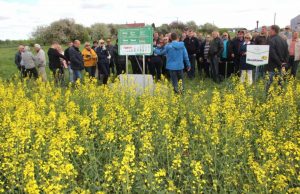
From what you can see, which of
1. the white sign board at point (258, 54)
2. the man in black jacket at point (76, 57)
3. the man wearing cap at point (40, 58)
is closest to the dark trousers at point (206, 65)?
the white sign board at point (258, 54)

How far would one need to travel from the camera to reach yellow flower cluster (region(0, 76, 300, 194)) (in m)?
4.02

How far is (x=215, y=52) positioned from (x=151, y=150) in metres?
9.02

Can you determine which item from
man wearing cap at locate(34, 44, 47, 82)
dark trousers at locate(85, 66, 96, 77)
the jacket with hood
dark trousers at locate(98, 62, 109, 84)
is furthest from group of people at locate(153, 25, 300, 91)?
man wearing cap at locate(34, 44, 47, 82)

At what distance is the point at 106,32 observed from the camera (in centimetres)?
4962

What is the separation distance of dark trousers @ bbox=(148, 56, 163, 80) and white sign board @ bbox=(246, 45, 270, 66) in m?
3.99

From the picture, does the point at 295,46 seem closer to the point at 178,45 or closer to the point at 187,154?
the point at 178,45

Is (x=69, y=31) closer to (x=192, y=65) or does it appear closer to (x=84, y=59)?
(x=84, y=59)

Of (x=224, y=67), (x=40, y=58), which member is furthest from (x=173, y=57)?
(x=40, y=58)

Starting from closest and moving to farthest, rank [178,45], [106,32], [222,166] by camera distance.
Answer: [222,166], [178,45], [106,32]

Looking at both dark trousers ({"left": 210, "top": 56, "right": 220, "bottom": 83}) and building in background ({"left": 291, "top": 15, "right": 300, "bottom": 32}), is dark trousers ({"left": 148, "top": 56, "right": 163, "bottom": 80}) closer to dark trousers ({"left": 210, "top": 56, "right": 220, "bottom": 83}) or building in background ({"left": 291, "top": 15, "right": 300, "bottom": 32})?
dark trousers ({"left": 210, "top": 56, "right": 220, "bottom": 83})

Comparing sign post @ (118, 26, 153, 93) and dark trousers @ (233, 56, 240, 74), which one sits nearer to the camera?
sign post @ (118, 26, 153, 93)

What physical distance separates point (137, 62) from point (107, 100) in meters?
6.46

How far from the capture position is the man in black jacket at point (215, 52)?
12969 mm

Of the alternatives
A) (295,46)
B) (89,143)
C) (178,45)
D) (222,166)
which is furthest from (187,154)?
(295,46)
